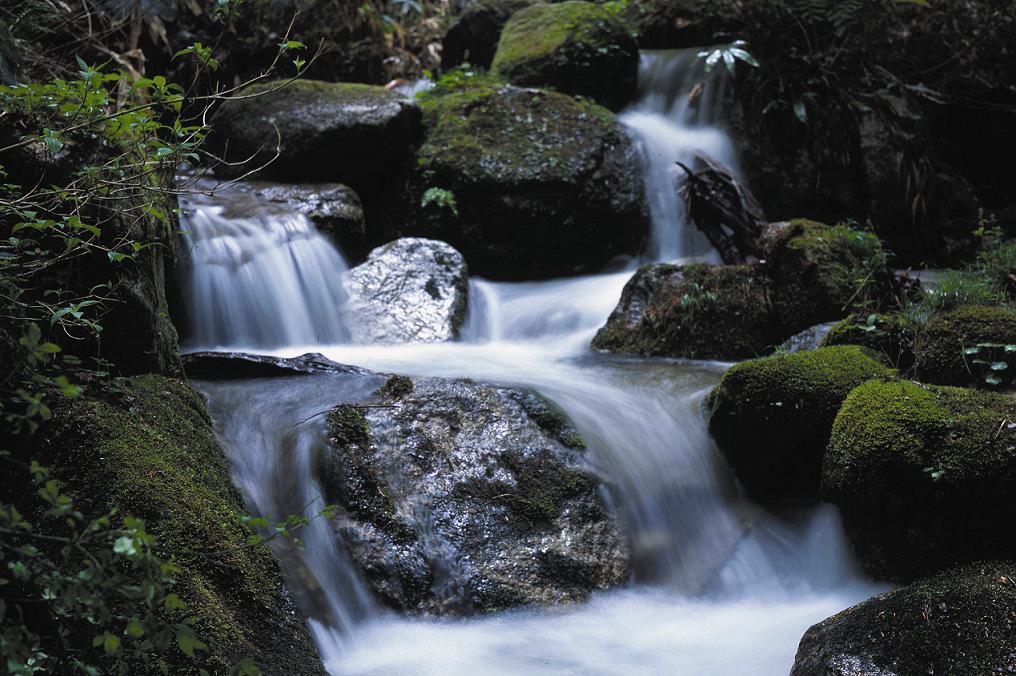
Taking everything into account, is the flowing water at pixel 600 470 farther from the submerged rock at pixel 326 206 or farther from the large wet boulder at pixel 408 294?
the submerged rock at pixel 326 206

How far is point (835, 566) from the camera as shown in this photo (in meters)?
4.04

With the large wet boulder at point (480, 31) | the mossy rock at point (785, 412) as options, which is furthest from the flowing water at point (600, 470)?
the large wet boulder at point (480, 31)

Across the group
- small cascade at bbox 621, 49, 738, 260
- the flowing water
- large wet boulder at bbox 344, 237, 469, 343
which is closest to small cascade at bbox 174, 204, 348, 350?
the flowing water

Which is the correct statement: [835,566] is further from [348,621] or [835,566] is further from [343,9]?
[343,9]

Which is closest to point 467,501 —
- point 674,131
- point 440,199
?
point 440,199

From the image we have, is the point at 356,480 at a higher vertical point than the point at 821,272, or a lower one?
lower

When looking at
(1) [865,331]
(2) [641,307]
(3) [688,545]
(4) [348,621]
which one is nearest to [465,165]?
(2) [641,307]

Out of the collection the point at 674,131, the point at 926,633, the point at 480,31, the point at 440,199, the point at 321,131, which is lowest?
the point at 926,633

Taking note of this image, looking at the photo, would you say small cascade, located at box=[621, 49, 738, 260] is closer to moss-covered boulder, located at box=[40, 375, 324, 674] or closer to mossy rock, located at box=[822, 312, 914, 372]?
mossy rock, located at box=[822, 312, 914, 372]

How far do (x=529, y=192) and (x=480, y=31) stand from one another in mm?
4641

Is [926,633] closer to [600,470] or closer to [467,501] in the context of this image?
[600,470]

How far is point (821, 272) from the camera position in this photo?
6.04 m

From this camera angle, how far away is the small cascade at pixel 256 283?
6246 mm

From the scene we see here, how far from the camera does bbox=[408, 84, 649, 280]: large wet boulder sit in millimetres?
8273
